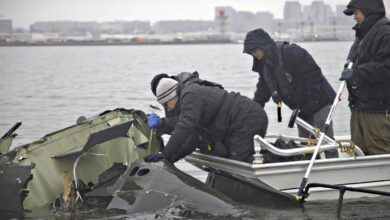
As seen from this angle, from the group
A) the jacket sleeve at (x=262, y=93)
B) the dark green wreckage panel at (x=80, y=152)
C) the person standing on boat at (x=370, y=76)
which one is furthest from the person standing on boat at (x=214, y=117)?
the jacket sleeve at (x=262, y=93)

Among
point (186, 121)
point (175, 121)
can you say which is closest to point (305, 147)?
point (186, 121)

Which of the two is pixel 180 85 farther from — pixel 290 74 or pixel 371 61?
pixel 371 61

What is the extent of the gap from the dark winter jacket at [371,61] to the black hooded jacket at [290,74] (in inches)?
26.7

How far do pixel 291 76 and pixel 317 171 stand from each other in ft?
4.95

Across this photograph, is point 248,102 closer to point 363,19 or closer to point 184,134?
point 184,134

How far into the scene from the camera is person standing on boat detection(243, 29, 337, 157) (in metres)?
10.8

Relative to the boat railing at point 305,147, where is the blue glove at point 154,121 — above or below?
above

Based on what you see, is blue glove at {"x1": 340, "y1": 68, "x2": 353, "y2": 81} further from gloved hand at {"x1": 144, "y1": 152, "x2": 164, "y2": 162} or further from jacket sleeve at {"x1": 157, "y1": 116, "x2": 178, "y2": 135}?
gloved hand at {"x1": 144, "y1": 152, "x2": 164, "y2": 162}

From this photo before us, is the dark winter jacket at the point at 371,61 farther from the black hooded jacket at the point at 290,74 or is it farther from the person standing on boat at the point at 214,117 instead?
the person standing on boat at the point at 214,117

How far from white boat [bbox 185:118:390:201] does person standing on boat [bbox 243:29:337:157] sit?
0.58 metres

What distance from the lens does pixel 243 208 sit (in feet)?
32.9

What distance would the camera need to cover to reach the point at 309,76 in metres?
11.2

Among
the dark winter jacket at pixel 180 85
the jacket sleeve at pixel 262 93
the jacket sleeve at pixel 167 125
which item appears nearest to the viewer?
the dark winter jacket at pixel 180 85

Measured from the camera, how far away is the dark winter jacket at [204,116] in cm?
978
